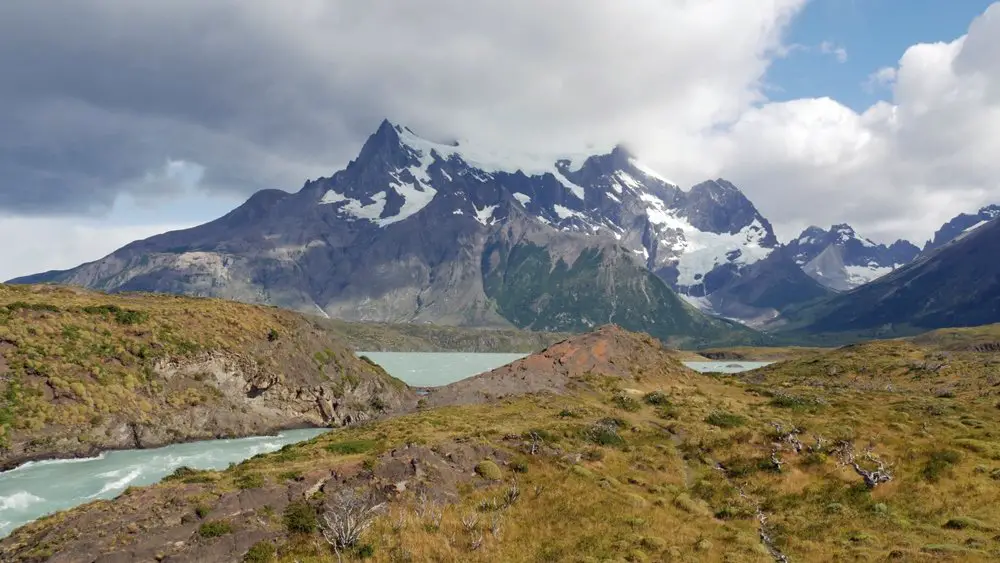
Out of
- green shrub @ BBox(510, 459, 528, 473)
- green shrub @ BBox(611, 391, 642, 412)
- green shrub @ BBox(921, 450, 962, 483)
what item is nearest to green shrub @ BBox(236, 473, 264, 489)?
green shrub @ BBox(510, 459, 528, 473)

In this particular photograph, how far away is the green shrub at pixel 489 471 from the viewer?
36656 millimetres

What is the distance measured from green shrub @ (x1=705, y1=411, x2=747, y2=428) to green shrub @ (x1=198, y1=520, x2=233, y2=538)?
45.3 m

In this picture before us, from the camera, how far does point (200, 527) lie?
28531mm

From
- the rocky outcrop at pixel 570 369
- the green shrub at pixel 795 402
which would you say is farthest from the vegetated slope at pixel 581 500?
the rocky outcrop at pixel 570 369

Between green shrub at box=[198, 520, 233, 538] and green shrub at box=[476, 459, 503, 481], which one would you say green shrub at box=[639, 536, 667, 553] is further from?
green shrub at box=[198, 520, 233, 538]

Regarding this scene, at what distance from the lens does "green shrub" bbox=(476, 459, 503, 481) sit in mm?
36656

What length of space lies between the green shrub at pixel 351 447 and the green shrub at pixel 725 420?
33.4 metres

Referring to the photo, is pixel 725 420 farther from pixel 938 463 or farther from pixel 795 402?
pixel 938 463

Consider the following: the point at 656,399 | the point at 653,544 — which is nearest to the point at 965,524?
the point at 653,544

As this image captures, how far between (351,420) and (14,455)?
4552cm

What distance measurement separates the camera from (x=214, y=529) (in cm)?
2823

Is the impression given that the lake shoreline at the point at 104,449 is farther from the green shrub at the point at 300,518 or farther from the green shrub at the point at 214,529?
the green shrub at the point at 300,518

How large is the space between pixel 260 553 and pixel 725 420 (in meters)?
46.5

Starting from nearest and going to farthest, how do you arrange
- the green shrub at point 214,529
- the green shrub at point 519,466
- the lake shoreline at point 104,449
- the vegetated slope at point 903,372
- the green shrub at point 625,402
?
the green shrub at point 214,529 < the green shrub at point 519,466 < the lake shoreline at point 104,449 < the green shrub at point 625,402 < the vegetated slope at point 903,372
